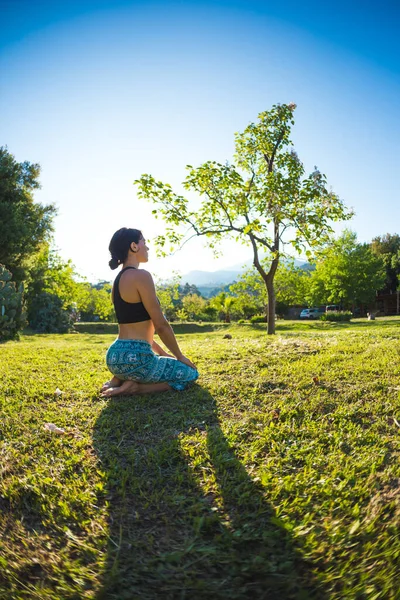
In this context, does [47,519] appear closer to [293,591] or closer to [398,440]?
[293,591]

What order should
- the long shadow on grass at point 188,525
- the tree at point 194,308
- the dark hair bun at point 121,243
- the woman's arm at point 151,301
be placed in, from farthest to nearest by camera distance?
1. the tree at point 194,308
2. the dark hair bun at point 121,243
3. the woman's arm at point 151,301
4. the long shadow on grass at point 188,525

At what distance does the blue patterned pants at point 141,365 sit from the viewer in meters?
3.76

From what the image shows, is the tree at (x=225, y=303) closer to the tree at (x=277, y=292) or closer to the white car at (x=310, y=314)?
the tree at (x=277, y=292)

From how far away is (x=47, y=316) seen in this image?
808 inches

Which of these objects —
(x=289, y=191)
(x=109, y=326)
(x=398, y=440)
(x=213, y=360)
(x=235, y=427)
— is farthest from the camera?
(x=109, y=326)

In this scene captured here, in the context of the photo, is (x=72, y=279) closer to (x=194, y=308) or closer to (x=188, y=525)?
(x=194, y=308)

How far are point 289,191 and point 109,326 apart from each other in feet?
56.8

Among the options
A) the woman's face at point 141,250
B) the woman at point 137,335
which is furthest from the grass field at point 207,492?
the woman's face at point 141,250

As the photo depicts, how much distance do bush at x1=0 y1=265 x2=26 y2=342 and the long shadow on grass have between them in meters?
9.88

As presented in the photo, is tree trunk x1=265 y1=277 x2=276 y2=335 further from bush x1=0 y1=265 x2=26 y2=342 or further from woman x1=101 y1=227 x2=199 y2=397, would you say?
bush x1=0 y1=265 x2=26 y2=342

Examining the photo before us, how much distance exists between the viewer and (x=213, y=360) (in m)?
5.51

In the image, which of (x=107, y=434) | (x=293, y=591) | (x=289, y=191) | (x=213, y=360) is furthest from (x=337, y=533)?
(x=289, y=191)

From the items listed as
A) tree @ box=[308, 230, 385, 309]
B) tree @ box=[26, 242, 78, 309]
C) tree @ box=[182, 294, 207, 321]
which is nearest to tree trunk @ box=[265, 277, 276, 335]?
tree @ box=[26, 242, 78, 309]

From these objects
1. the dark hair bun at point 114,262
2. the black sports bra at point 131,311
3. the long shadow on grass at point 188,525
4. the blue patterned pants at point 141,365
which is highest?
the dark hair bun at point 114,262
